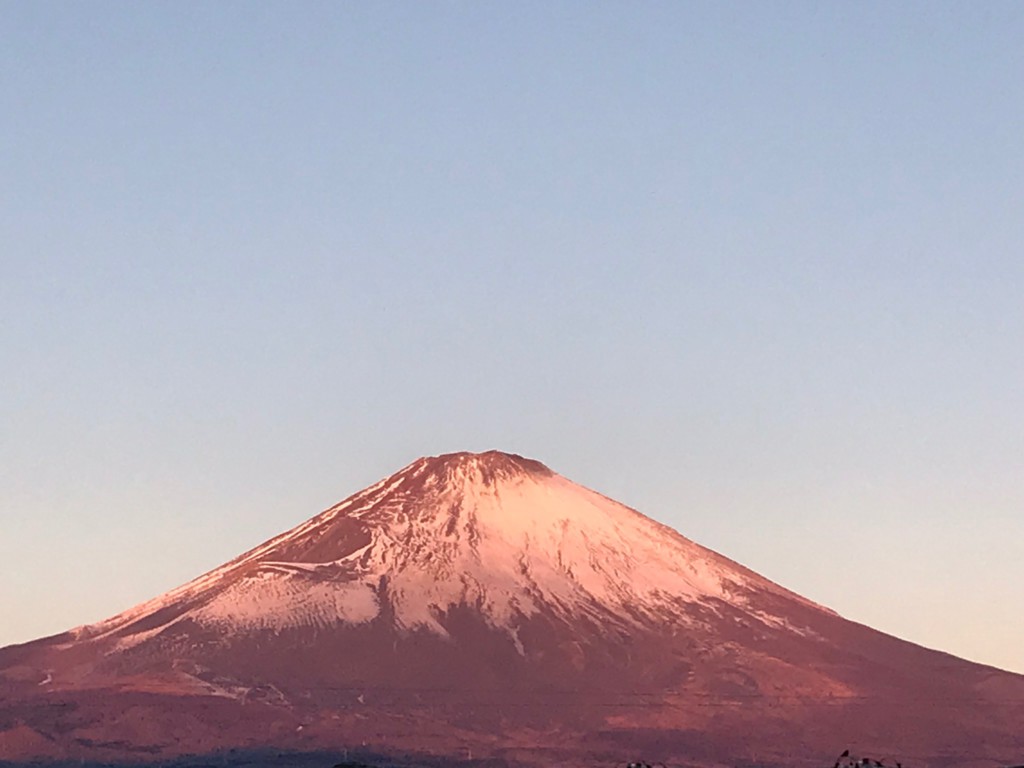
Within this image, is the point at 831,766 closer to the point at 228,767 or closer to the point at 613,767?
the point at 613,767

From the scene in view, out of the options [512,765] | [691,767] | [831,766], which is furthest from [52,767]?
[831,766]

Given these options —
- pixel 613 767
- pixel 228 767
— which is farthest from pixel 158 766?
pixel 613 767

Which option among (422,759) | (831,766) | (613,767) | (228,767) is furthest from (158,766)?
(831,766)

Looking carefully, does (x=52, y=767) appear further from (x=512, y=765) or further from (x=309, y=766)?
(x=512, y=765)

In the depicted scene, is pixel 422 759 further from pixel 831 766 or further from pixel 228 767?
pixel 831 766

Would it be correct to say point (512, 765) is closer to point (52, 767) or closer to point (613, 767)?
point (613, 767)

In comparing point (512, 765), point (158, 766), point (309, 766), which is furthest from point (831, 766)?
point (158, 766)
